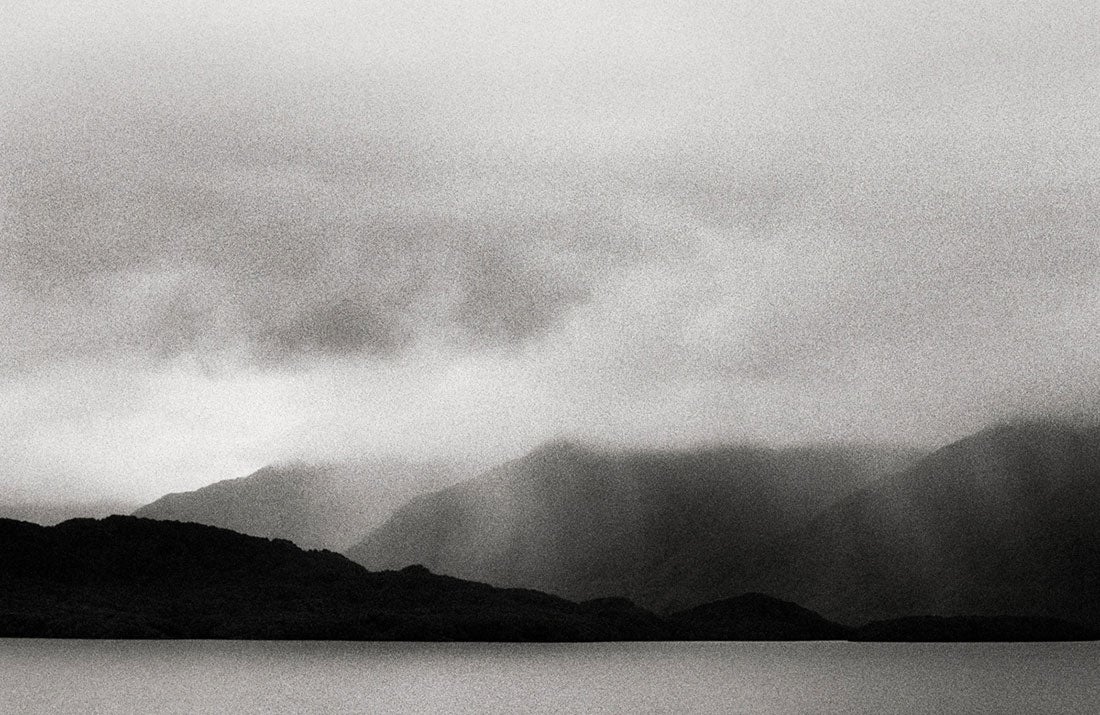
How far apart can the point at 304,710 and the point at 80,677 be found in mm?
54893

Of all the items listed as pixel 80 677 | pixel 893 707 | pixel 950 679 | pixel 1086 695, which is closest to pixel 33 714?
pixel 80 677

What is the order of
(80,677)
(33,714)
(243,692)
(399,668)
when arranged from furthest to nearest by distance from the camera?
(399,668) < (80,677) < (243,692) < (33,714)

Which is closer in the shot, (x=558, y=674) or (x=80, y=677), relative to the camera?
(x=80, y=677)

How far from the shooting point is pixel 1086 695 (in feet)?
442

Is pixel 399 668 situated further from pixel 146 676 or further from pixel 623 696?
pixel 623 696

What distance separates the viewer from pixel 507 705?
112250mm

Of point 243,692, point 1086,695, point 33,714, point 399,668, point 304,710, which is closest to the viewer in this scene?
point 33,714

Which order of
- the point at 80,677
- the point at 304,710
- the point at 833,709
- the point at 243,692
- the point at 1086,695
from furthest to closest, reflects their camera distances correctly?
the point at 80,677, the point at 1086,695, the point at 243,692, the point at 833,709, the point at 304,710

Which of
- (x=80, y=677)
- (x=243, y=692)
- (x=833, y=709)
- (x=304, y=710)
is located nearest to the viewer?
Answer: (x=304, y=710)

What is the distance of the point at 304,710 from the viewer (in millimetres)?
101375

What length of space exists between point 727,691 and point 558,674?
4568 cm

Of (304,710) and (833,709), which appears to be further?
(833,709)

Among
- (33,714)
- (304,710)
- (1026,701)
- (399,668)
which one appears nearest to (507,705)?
(304,710)

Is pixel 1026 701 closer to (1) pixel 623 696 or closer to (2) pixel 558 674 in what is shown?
(1) pixel 623 696
